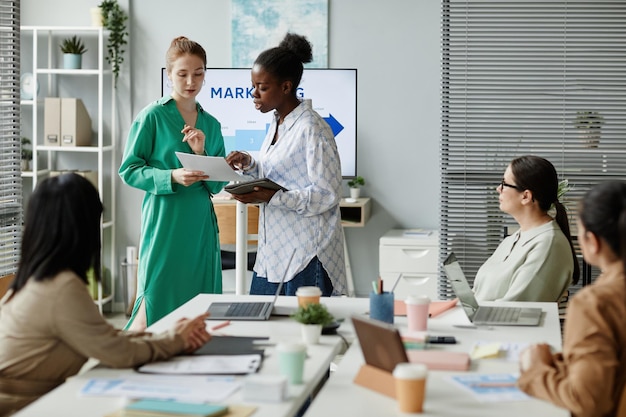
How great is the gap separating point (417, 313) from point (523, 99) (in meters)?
2.19

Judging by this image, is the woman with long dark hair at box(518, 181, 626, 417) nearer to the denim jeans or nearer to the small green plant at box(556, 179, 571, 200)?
the denim jeans

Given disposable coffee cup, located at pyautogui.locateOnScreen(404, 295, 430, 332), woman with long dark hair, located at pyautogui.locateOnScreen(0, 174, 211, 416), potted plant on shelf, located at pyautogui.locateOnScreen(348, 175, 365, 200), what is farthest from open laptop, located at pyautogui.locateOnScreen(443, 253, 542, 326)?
potted plant on shelf, located at pyautogui.locateOnScreen(348, 175, 365, 200)

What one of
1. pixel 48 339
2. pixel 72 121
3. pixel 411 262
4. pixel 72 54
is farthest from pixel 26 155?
pixel 48 339

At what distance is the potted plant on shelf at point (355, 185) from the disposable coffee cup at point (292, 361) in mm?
3942

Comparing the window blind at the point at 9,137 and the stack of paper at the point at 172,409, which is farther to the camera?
the window blind at the point at 9,137

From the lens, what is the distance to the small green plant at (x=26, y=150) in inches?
248

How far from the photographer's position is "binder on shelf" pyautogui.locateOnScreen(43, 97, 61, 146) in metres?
6.11

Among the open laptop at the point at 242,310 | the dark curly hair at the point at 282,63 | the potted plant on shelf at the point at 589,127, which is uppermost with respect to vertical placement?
the dark curly hair at the point at 282,63

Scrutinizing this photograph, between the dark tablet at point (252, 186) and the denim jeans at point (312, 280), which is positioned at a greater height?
the dark tablet at point (252, 186)

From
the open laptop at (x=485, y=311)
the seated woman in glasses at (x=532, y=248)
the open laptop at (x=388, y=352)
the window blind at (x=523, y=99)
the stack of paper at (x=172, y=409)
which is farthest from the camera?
the window blind at (x=523, y=99)

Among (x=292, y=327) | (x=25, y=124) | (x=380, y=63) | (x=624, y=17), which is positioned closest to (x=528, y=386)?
(x=292, y=327)

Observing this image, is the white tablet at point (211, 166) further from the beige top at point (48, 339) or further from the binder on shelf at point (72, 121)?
the binder on shelf at point (72, 121)

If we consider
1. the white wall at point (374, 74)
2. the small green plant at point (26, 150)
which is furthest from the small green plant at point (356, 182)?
the small green plant at point (26, 150)

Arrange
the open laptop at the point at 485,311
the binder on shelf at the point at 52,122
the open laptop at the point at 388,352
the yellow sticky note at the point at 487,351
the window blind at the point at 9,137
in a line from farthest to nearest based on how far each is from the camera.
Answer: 1. the binder on shelf at the point at 52,122
2. the window blind at the point at 9,137
3. the open laptop at the point at 485,311
4. the yellow sticky note at the point at 487,351
5. the open laptop at the point at 388,352
